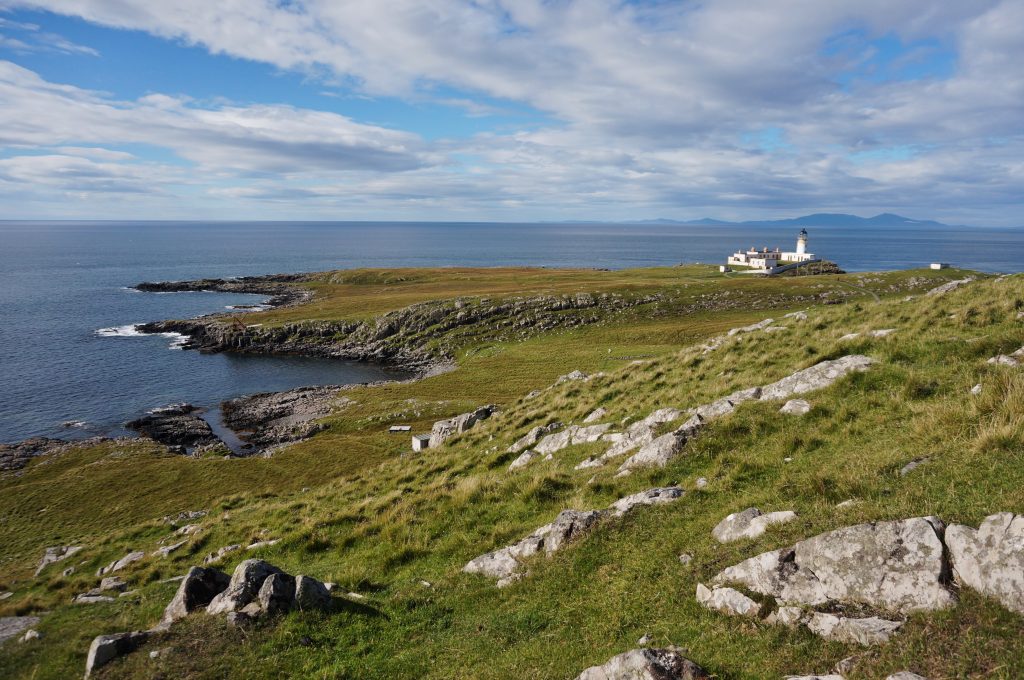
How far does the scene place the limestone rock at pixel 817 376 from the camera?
55.8ft

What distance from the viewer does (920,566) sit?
7.86m

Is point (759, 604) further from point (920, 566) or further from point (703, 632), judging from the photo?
point (920, 566)

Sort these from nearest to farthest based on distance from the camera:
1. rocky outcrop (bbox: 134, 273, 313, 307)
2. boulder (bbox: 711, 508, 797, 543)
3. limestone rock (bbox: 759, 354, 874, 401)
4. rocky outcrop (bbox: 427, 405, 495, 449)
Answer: boulder (bbox: 711, 508, 797, 543)
limestone rock (bbox: 759, 354, 874, 401)
rocky outcrop (bbox: 427, 405, 495, 449)
rocky outcrop (bbox: 134, 273, 313, 307)

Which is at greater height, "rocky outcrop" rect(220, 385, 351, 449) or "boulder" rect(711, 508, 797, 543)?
"boulder" rect(711, 508, 797, 543)

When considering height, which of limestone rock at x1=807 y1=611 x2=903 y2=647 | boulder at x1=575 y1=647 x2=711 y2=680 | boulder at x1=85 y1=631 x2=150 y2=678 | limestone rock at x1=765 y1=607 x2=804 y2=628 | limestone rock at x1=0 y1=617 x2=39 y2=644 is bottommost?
limestone rock at x1=0 y1=617 x2=39 y2=644

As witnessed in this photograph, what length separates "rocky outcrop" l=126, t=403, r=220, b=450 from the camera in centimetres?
5384

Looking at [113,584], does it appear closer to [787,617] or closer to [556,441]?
[556,441]

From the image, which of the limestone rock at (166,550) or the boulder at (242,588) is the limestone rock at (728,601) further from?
the limestone rock at (166,550)

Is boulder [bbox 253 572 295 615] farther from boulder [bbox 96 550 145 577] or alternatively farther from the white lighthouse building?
the white lighthouse building

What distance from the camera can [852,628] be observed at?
7754mm

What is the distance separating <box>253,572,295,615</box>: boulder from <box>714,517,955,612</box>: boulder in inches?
423

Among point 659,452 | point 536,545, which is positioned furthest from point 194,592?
point 659,452

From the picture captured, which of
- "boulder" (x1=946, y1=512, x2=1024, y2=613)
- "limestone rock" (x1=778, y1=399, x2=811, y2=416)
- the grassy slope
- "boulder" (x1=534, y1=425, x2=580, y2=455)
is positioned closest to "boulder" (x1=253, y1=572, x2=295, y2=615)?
the grassy slope

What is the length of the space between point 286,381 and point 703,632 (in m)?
78.5
